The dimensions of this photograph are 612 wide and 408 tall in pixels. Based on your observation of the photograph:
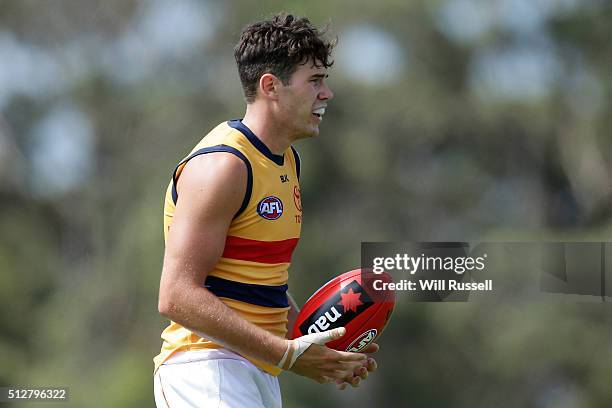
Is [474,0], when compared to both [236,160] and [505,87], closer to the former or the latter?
[505,87]

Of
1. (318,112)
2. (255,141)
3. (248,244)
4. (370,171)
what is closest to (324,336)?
(248,244)

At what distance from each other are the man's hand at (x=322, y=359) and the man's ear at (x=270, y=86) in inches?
41.4

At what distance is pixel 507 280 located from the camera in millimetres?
23203

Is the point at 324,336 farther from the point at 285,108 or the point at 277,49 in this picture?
the point at 277,49

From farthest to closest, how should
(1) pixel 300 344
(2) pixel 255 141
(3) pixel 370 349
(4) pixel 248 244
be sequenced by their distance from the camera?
(3) pixel 370 349 → (2) pixel 255 141 → (4) pixel 248 244 → (1) pixel 300 344

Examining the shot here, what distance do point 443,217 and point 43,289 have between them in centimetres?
927

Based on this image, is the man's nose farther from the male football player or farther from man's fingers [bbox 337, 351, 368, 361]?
man's fingers [bbox 337, 351, 368, 361]

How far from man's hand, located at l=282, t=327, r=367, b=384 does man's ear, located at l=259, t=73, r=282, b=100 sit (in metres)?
1.05

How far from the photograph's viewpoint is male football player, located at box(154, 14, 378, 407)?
14.8 feet

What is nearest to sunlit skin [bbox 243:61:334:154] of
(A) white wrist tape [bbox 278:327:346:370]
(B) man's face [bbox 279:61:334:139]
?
(B) man's face [bbox 279:61:334:139]

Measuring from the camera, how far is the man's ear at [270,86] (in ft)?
16.4

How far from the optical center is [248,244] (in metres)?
4.74

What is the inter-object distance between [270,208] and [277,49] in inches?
28.6

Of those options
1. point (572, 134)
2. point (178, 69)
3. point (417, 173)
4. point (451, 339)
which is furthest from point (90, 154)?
point (572, 134)
